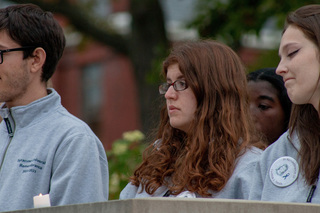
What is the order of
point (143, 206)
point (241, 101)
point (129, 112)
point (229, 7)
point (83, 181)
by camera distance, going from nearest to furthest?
1. point (143, 206)
2. point (83, 181)
3. point (241, 101)
4. point (229, 7)
5. point (129, 112)

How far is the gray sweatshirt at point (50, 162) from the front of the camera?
3.47 metres

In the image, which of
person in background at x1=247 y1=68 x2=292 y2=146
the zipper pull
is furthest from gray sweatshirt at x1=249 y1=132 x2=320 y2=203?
the zipper pull

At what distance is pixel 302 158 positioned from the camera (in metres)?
3.21

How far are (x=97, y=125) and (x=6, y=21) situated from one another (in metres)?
16.0

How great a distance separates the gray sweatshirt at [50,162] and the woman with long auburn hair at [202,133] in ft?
1.01

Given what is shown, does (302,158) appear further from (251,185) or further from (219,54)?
(219,54)

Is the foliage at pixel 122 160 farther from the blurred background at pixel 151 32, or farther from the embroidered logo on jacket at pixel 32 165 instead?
the embroidered logo on jacket at pixel 32 165

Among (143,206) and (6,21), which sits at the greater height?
(6,21)

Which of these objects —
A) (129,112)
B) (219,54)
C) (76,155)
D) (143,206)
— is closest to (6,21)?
(76,155)

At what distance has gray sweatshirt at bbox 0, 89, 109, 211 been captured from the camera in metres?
3.47

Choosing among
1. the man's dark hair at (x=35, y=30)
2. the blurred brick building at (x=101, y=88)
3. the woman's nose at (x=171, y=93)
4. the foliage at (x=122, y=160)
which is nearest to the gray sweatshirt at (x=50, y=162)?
the man's dark hair at (x=35, y=30)

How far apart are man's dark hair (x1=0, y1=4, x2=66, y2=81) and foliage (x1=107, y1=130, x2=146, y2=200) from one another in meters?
1.98

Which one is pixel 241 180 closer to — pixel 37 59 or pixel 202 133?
pixel 202 133

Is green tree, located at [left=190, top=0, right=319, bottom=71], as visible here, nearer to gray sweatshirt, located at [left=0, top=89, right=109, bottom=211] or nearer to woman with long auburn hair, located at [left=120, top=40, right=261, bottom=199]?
woman with long auburn hair, located at [left=120, top=40, right=261, bottom=199]
